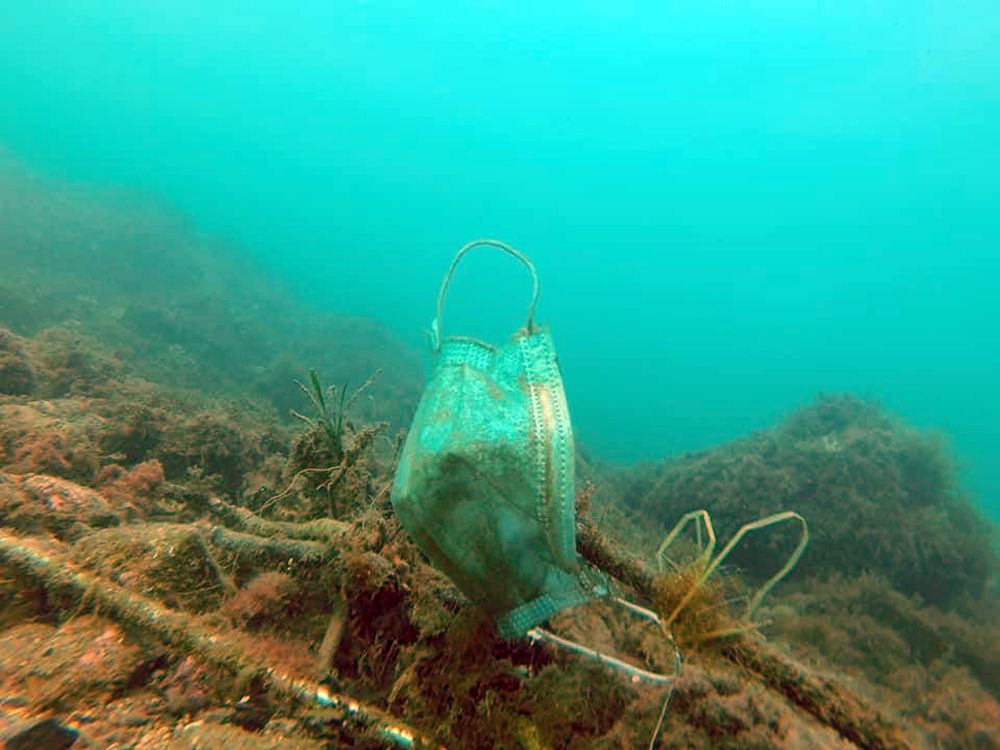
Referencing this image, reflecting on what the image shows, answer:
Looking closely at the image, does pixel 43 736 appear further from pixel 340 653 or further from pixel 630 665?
pixel 630 665

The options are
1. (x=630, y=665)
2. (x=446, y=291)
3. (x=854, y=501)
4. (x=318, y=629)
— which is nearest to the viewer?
(x=630, y=665)

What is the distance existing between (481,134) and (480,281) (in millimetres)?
45822

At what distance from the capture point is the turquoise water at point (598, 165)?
86875 millimetres

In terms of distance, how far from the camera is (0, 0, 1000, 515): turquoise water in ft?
285

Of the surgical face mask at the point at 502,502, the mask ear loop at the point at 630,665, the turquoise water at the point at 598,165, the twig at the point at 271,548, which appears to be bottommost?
the twig at the point at 271,548

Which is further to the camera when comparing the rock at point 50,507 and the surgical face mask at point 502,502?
the rock at point 50,507

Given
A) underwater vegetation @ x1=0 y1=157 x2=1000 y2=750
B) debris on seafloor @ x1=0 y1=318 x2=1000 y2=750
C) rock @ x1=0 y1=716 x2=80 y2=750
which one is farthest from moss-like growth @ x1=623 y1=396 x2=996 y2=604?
rock @ x1=0 y1=716 x2=80 y2=750

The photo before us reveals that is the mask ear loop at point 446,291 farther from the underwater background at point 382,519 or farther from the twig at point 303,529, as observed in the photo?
the twig at point 303,529

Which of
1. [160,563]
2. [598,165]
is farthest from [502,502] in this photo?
[598,165]

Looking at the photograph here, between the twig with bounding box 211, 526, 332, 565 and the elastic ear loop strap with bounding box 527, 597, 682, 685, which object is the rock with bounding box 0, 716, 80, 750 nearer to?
the twig with bounding box 211, 526, 332, 565

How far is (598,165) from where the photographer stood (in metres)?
129

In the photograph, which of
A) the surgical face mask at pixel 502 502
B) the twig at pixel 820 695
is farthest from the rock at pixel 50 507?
the twig at pixel 820 695

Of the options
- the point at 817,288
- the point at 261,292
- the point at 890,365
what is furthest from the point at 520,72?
the point at 261,292

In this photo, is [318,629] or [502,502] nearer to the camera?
[502,502]
